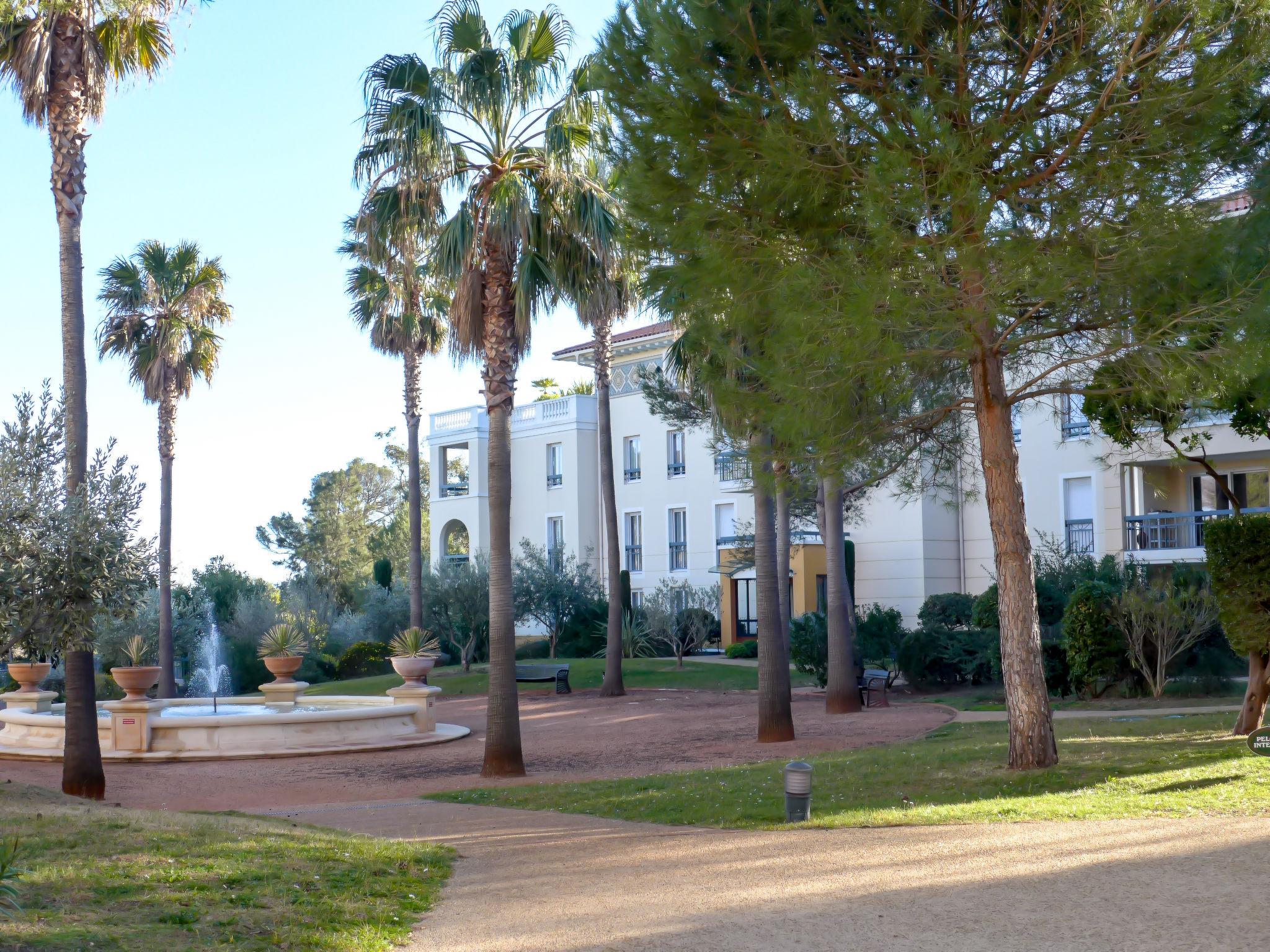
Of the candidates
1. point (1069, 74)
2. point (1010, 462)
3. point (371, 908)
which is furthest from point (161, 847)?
point (1069, 74)

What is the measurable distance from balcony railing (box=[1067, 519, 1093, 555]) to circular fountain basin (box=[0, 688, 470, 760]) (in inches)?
741

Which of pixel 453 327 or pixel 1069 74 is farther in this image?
pixel 453 327

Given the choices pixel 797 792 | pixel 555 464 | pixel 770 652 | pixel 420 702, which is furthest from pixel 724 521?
pixel 797 792

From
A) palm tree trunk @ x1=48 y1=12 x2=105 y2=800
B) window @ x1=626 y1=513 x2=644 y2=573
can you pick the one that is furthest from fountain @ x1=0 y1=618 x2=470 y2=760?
window @ x1=626 y1=513 x2=644 y2=573

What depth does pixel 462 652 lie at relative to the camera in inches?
1318

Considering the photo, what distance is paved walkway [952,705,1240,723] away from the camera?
17.0 m

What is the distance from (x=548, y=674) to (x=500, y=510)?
14380 mm

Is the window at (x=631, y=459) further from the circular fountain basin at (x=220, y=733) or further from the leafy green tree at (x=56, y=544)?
the leafy green tree at (x=56, y=544)

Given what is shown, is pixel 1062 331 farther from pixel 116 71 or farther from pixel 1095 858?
pixel 116 71

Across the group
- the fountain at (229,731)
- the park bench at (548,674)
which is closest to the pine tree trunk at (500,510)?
the fountain at (229,731)

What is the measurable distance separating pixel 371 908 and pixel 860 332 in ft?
19.0

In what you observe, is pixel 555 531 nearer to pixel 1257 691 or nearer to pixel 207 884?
pixel 1257 691

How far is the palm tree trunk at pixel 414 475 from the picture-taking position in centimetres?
2953

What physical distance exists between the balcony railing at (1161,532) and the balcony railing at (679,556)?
1653cm
